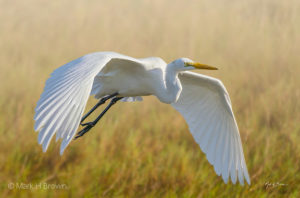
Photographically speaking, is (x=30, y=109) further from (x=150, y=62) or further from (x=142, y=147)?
(x=150, y=62)

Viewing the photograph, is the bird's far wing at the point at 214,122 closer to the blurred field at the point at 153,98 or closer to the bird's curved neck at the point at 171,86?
the blurred field at the point at 153,98

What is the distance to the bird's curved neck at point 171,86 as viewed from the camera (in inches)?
127

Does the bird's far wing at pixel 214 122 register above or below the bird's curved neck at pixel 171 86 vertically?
below

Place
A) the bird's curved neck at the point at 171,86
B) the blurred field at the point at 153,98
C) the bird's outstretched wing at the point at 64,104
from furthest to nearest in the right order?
the blurred field at the point at 153,98, the bird's curved neck at the point at 171,86, the bird's outstretched wing at the point at 64,104

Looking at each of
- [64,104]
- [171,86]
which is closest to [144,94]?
[171,86]

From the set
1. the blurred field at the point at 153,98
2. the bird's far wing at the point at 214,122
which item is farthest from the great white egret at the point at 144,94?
the blurred field at the point at 153,98

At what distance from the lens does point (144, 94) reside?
340cm

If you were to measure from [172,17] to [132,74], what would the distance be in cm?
374

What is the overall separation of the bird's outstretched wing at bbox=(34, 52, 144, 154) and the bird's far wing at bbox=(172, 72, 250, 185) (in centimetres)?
142

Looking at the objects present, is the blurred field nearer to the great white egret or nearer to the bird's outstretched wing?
the great white egret

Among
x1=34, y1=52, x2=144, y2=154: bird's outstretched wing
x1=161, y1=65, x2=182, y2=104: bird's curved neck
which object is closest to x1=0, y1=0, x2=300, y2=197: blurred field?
x1=161, y1=65, x2=182, y2=104: bird's curved neck

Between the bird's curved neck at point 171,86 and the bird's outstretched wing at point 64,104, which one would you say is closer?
the bird's outstretched wing at point 64,104

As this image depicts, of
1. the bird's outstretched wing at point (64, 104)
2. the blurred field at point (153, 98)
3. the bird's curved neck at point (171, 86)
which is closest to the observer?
the bird's outstretched wing at point (64, 104)

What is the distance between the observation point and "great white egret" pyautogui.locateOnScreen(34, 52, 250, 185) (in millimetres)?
2150
